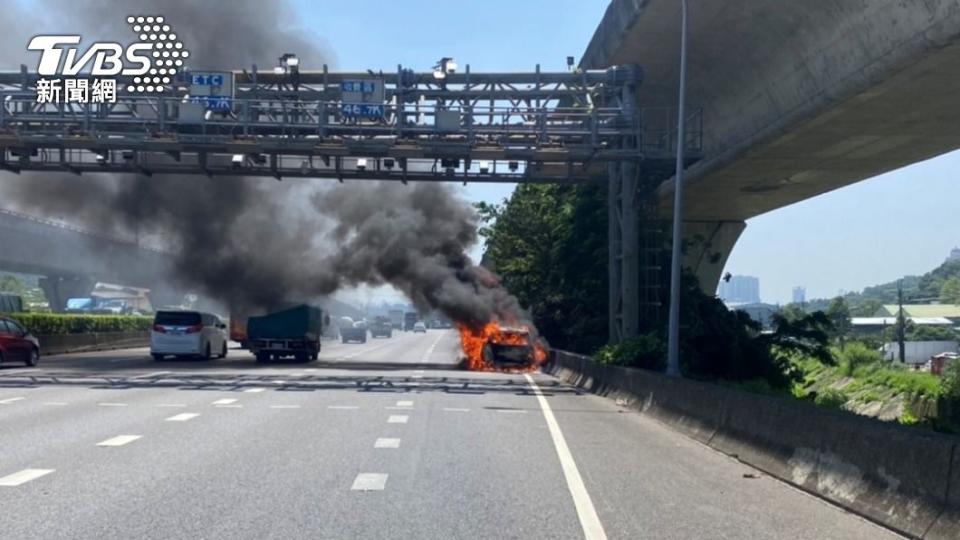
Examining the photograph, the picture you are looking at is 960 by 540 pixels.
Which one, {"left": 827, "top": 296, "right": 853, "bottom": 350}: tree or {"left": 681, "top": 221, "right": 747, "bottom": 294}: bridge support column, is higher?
{"left": 681, "top": 221, "right": 747, "bottom": 294}: bridge support column

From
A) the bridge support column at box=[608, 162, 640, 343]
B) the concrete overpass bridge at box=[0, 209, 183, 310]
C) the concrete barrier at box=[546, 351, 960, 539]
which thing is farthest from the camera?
the concrete overpass bridge at box=[0, 209, 183, 310]

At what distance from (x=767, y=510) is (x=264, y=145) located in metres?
23.2

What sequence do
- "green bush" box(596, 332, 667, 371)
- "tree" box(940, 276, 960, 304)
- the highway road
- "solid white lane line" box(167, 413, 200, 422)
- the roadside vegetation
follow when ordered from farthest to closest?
1. "tree" box(940, 276, 960, 304)
2. the roadside vegetation
3. "green bush" box(596, 332, 667, 371)
4. "solid white lane line" box(167, 413, 200, 422)
5. the highway road

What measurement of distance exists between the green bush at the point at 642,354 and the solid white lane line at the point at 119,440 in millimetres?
18053

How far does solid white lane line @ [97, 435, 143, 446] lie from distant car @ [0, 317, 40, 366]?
66.4 feet

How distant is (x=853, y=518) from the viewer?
1111 cm

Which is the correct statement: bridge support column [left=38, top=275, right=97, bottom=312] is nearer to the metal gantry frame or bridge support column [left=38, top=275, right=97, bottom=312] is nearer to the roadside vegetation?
the roadside vegetation

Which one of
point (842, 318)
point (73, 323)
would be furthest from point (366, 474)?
point (842, 318)

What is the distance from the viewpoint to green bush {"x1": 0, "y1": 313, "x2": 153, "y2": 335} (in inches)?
1825

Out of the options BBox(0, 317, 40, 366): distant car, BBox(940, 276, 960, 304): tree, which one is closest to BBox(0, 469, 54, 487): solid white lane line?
BBox(0, 317, 40, 366): distant car

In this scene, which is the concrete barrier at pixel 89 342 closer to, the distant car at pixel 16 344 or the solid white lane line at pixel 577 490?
the distant car at pixel 16 344

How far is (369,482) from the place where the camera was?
12.7m

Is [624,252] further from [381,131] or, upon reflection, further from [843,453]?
[843,453]

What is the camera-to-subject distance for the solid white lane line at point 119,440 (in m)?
15.9
